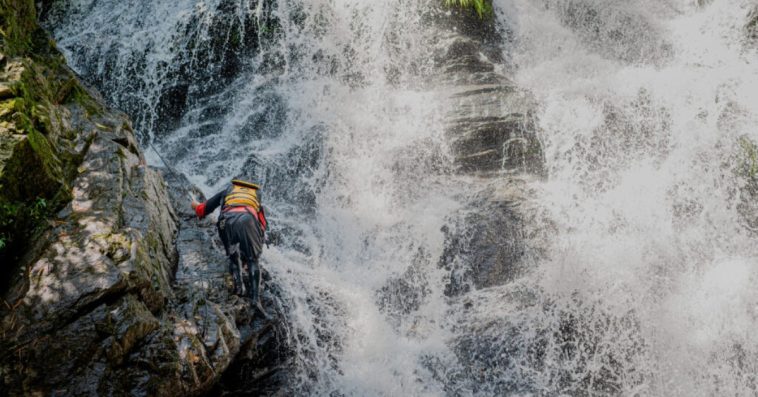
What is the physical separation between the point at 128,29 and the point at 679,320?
13437 millimetres

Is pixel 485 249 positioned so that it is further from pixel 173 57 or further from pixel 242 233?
pixel 173 57

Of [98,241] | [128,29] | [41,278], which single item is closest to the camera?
[41,278]

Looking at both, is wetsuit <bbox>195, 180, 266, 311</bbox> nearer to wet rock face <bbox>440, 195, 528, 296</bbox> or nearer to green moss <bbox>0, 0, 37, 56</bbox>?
wet rock face <bbox>440, 195, 528, 296</bbox>

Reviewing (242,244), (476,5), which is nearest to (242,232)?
(242,244)

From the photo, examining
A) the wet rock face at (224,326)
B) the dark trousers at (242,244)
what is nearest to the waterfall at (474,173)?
the wet rock face at (224,326)

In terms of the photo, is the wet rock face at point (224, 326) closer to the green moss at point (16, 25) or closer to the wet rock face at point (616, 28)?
the green moss at point (16, 25)

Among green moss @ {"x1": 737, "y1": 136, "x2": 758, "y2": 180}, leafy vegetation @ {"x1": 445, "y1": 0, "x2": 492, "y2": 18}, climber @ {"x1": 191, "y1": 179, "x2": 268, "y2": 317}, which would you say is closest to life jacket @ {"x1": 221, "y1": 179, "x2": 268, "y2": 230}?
climber @ {"x1": 191, "y1": 179, "x2": 268, "y2": 317}

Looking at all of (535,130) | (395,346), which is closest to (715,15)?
(535,130)

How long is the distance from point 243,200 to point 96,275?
2.13 meters

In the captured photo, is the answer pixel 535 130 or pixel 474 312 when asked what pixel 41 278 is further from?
pixel 535 130

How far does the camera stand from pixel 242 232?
6805 millimetres

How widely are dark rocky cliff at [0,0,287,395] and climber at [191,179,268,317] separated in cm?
25

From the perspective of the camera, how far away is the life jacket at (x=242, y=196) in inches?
277

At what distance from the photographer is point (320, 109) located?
11.5 metres
